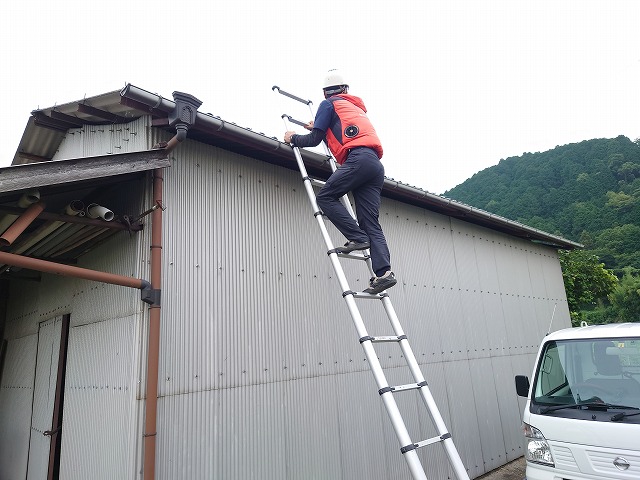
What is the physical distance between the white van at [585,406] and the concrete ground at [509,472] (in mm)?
2331

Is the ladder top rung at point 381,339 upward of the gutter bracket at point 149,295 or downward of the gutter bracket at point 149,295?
downward

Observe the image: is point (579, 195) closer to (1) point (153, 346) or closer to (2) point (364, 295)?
(2) point (364, 295)

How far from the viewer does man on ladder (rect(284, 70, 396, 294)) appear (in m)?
3.43

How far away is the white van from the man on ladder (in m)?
1.94

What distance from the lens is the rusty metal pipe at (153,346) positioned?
9.73 feet

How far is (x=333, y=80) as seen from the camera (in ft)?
13.0

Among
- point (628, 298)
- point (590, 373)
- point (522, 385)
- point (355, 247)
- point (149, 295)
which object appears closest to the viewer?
point (149, 295)

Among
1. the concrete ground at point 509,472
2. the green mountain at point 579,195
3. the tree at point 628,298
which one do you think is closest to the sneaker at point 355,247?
the concrete ground at point 509,472

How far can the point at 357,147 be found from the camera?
3576 millimetres

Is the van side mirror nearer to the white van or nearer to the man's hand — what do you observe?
the white van

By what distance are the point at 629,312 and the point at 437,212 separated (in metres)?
35.1

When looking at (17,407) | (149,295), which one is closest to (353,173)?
(149,295)

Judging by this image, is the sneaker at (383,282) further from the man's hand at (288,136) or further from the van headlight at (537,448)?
the van headlight at (537,448)

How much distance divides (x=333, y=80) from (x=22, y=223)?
2.75 m
